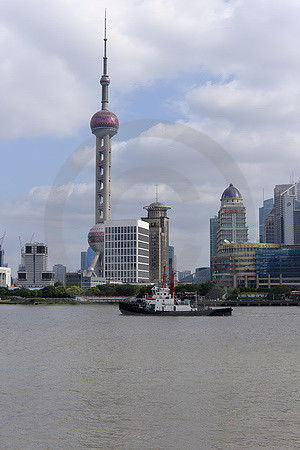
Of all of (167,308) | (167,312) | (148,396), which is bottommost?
(148,396)

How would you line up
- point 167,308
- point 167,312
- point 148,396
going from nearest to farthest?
point 148,396 → point 167,312 → point 167,308

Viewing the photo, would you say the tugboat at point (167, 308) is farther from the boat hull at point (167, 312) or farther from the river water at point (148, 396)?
the river water at point (148, 396)

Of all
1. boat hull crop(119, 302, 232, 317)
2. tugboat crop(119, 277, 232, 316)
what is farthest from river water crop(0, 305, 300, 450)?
tugboat crop(119, 277, 232, 316)

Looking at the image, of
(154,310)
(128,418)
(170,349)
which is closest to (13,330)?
(170,349)

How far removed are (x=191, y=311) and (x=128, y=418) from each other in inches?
5342

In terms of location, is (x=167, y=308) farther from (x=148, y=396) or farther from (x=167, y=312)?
(x=148, y=396)

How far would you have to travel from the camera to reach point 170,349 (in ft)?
281

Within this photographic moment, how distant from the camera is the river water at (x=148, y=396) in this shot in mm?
38812

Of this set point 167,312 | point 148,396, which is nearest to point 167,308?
point 167,312

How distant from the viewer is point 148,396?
167 ft

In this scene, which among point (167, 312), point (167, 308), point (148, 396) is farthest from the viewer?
point (167, 308)

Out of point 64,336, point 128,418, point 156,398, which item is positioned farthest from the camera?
point 64,336

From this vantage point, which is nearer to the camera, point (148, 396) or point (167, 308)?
point (148, 396)

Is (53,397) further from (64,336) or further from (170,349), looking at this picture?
(64,336)
